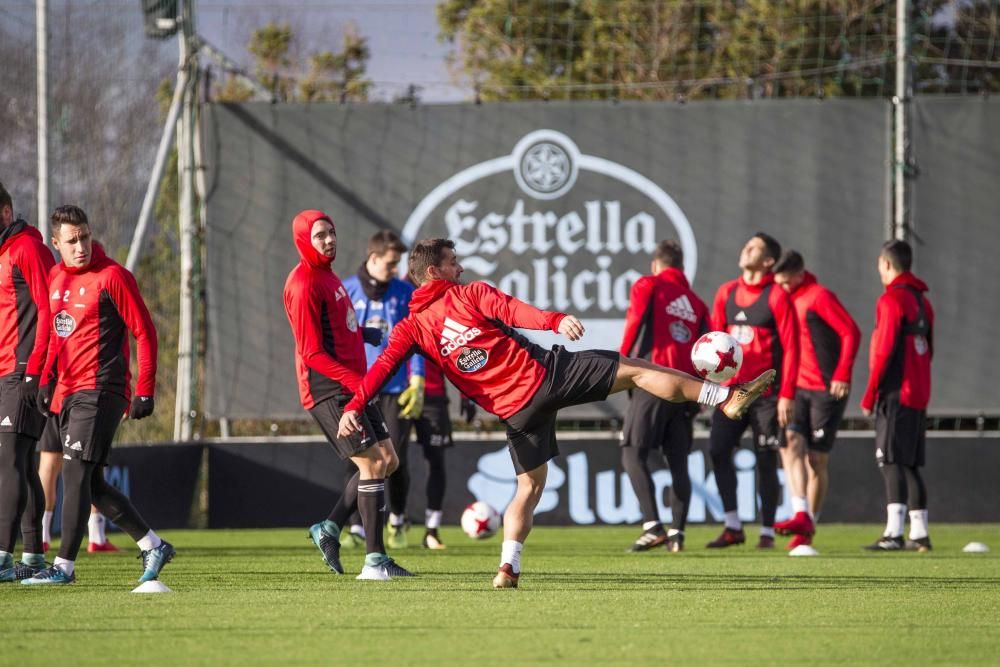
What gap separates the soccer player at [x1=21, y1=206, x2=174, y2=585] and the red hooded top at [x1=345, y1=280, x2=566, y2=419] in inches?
46.7

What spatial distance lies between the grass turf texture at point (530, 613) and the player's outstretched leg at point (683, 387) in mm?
986

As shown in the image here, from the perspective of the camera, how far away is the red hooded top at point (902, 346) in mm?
10859

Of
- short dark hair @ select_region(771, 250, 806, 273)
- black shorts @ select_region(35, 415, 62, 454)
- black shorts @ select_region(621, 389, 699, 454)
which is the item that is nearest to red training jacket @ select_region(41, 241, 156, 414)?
black shorts @ select_region(35, 415, 62, 454)

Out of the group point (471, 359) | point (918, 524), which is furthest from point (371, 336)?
point (918, 524)

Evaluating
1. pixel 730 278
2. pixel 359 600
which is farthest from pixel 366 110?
pixel 359 600

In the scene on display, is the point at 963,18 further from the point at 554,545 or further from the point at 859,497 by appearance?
the point at 554,545

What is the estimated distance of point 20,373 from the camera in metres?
7.90

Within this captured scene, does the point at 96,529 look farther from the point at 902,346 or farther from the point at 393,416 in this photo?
the point at 902,346

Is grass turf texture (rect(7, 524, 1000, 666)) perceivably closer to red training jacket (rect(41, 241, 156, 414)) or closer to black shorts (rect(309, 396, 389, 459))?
black shorts (rect(309, 396, 389, 459))

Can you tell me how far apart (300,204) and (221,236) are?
0.87 m

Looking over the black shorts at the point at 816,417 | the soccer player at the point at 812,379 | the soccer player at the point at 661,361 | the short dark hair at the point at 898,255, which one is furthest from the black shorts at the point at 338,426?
the short dark hair at the point at 898,255

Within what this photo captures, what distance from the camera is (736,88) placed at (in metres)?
20.2

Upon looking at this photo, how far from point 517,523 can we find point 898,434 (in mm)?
4522

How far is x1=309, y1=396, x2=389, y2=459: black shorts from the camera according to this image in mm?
7984
